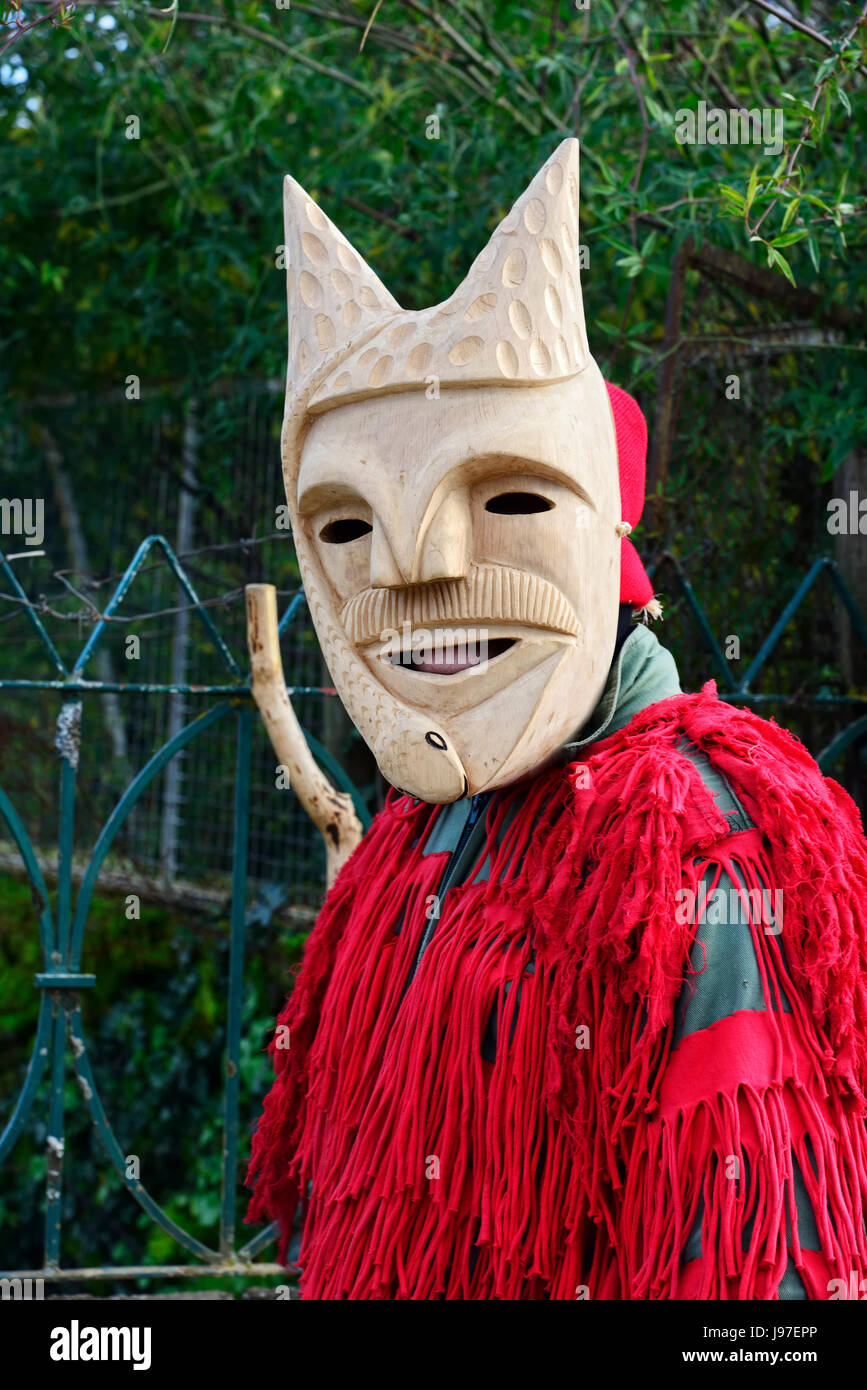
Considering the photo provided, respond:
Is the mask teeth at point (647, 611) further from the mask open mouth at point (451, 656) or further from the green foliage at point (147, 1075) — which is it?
the green foliage at point (147, 1075)

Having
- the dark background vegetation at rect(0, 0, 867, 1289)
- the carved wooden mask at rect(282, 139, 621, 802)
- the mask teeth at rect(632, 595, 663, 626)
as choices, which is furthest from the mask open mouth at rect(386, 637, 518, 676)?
the dark background vegetation at rect(0, 0, 867, 1289)

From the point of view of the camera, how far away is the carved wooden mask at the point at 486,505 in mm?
1334

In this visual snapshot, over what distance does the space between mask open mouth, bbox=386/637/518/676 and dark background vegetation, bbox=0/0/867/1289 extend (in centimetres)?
91

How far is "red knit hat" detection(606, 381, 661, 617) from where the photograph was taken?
4.98 feet

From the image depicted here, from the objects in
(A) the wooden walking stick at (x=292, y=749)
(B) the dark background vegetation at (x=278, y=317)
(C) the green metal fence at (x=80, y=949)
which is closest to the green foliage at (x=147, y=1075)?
(B) the dark background vegetation at (x=278, y=317)

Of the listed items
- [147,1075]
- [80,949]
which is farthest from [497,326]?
[147,1075]

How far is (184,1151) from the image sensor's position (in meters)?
4.33

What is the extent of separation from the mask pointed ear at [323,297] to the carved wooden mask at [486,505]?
0.09 feet

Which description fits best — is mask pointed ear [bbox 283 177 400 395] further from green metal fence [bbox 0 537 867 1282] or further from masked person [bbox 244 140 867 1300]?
green metal fence [bbox 0 537 867 1282]

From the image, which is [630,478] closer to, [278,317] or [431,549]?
[431,549]

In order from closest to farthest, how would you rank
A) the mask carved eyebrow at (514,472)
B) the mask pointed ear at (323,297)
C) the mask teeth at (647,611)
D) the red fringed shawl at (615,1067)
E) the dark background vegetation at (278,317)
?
1. the red fringed shawl at (615,1067)
2. the mask carved eyebrow at (514,472)
3. the mask pointed ear at (323,297)
4. the mask teeth at (647,611)
5. the dark background vegetation at (278,317)

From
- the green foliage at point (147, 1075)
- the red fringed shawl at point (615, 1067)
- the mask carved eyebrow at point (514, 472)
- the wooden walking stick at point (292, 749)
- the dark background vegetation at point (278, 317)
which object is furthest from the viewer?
the green foliage at point (147, 1075)
